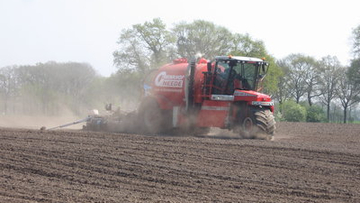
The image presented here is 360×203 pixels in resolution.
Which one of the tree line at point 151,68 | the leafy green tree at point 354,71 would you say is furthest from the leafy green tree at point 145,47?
the leafy green tree at point 354,71

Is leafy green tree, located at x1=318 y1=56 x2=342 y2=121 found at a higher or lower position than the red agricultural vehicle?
higher

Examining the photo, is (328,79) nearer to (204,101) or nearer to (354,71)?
(354,71)

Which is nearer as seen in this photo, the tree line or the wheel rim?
the wheel rim

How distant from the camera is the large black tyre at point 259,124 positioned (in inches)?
582

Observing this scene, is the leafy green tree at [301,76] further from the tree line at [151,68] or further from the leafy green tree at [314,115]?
the leafy green tree at [314,115]

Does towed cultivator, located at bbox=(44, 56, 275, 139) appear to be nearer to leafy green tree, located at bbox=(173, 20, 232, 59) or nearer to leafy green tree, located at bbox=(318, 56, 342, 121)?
leafy green tree, located at bbox=(173, 20, 232, 59)

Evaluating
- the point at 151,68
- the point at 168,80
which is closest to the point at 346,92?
the point at 151,68

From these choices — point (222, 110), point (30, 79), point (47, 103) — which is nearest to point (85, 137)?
point (222, 110)

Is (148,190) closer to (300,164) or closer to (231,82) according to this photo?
(300,164)

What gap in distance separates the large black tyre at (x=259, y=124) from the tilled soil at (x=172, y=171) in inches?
61.9

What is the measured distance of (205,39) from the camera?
43.2m

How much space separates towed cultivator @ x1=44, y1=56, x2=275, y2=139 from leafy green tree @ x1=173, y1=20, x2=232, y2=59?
24419mm

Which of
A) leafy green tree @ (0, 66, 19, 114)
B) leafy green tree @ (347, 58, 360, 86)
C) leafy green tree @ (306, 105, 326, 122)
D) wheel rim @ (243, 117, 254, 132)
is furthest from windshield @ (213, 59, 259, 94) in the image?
leafy green tree @ (0, 66, 19, 114)

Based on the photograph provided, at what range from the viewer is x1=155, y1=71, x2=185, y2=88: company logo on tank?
1715 cm
